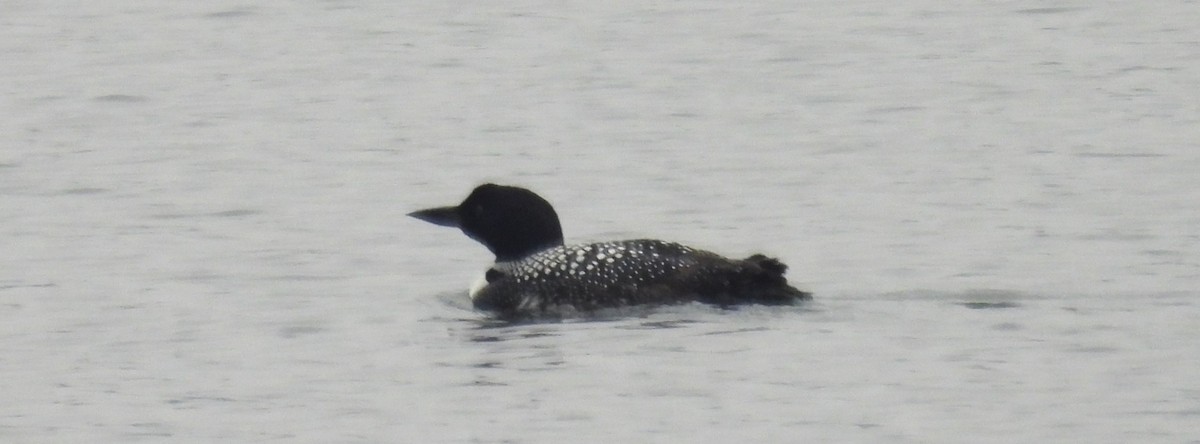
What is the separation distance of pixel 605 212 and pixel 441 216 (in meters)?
2.21

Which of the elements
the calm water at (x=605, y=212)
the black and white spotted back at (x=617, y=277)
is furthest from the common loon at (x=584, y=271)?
the calm water at (x=605, y=212)

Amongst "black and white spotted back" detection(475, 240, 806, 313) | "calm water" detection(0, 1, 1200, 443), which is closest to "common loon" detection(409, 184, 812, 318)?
"black and white spotted back" detection(475, 240, 806, 313)

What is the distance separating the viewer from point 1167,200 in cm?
1240

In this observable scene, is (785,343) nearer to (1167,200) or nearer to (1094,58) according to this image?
(1167,200)

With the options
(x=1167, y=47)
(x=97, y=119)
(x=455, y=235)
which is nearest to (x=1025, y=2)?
(x=1167, y=47)

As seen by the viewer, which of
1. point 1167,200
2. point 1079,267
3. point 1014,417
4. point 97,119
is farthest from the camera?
point 97,119

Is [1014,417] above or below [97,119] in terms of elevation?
above

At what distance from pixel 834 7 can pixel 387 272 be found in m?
11.1

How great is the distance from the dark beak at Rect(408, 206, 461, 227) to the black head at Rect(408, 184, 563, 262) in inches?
5.1

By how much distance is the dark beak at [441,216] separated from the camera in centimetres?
1063

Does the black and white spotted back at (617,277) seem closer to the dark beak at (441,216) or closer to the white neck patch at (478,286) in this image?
the white neck patch at (478,286)

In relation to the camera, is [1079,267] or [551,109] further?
[551,109]

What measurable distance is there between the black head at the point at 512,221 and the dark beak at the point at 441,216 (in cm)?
13

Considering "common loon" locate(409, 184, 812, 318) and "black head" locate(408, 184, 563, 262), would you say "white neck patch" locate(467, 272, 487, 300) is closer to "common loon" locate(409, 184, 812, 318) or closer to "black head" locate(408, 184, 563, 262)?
"common loon" locate(409, 184, 812, 318)
